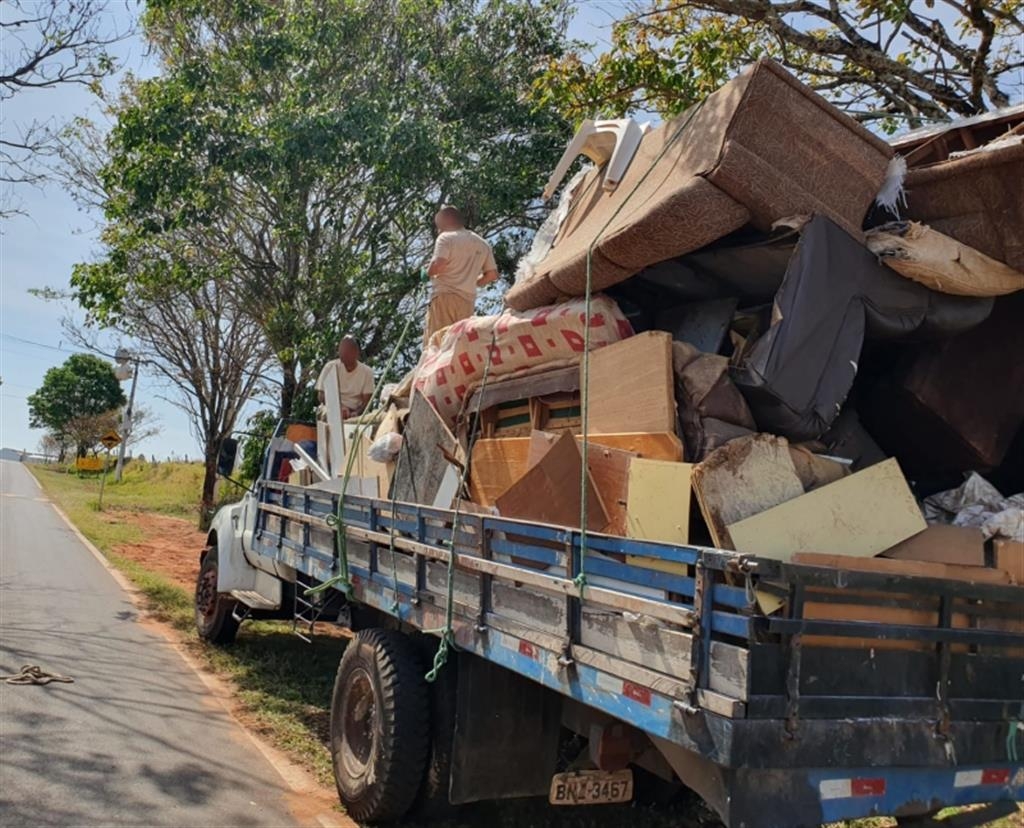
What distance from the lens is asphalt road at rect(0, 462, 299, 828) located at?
4316 mm

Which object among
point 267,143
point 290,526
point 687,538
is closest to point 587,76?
point 267,143

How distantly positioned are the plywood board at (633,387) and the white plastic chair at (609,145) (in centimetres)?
104

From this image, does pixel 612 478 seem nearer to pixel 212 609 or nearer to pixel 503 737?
pixel 503 737

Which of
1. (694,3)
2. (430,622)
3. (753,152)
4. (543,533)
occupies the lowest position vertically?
(430,622)

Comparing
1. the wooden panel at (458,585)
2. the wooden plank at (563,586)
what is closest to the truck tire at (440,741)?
the wooden panel at (458,585)

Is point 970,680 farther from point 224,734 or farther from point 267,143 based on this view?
point 267,143

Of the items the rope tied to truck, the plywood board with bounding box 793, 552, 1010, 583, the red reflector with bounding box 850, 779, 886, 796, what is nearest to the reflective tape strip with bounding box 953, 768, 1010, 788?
the red reflector with bounding box 850, 779, 886, 796

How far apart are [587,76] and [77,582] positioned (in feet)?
28.2

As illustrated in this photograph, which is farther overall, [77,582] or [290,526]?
[77,582]

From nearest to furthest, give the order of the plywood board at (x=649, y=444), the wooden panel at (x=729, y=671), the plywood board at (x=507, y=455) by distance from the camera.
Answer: the wooden panel at (x=729, y=671)
the plywood board at (x=649, y=444)
the plywood board at (x=507, y=455)

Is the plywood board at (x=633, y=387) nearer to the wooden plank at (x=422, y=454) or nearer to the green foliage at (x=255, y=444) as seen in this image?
the wooden plank at (x=422, y=454)

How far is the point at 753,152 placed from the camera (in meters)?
3.72

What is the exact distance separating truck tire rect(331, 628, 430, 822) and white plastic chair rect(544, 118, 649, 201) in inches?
98.6

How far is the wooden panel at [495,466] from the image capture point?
4359 millimetres
